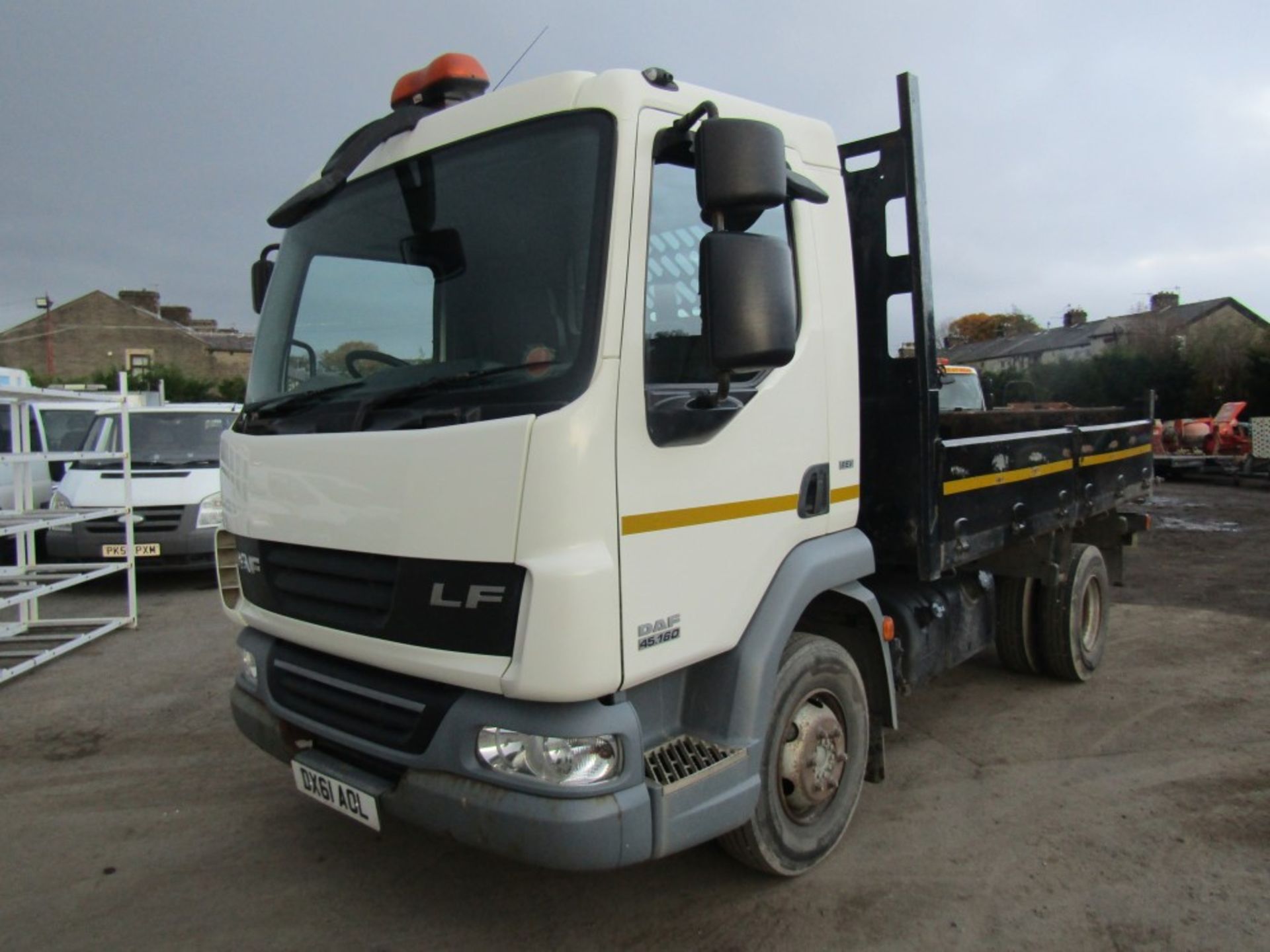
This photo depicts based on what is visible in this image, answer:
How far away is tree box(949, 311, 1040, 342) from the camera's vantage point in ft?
177

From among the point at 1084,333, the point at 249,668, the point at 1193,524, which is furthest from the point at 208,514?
the point at 1084,333

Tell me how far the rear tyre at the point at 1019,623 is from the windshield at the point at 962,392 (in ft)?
17.0

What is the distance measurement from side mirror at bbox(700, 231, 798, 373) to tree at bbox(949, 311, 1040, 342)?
53772 mm

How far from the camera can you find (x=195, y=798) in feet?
12.8

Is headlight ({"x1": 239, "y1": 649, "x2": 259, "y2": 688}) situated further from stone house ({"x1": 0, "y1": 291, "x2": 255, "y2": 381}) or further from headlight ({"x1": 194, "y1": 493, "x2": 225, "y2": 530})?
stone house ({"x1": 0, "y1": 291, "x2": 255, "y2": 381})

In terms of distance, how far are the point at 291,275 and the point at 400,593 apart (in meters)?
1.48

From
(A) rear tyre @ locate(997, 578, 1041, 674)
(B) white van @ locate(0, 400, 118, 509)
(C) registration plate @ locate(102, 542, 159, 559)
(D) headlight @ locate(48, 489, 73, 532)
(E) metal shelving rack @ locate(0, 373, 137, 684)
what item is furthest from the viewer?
(B) white van @ locate(0, 400, 118, 509)

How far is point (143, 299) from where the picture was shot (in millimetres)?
42219

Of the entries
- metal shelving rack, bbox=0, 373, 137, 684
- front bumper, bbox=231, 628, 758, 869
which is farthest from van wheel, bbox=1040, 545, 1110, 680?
metal shelving rack, bbox=0, 373, 137, 684

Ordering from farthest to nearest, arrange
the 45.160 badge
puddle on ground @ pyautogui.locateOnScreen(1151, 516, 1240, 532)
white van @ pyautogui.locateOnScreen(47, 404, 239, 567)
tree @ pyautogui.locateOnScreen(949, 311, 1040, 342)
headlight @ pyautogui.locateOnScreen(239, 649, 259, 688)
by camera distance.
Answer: tree @ pyautogui.locateOnScreen(949, 311, 1040, 342) < puddle on ground @ pyautogui.locateOnScreen(1151, 516, 1240, 532) < white van @ pyautogui.locateOnScreen(47, 404, 239, 567) < headlight @ pyautogui.locateOnScreen(239, 649, 259, 688) < the 45.160 badge

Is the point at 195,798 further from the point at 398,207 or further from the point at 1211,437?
the point at 1211,437

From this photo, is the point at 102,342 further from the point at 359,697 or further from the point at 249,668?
the point at 359,697

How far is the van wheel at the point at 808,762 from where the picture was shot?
2.85 metres

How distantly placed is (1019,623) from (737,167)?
13.0 feet
